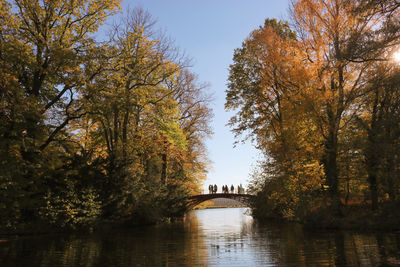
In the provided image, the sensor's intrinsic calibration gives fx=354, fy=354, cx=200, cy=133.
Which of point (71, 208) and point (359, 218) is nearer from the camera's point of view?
point (359, 218)

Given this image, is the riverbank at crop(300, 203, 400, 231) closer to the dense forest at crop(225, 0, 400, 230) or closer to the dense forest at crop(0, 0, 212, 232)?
the dense forest at crop(225, 0, 400, 230)

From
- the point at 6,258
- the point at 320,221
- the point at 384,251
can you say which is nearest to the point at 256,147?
the point at 320,221

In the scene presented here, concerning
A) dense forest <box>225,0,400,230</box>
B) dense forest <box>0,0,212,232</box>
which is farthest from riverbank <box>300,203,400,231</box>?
dense forest <box>0,0,212,232</box>

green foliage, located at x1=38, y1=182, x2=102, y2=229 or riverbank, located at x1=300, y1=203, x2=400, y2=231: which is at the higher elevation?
green foliage, located at x1=38, y1=182, x2=102, y2=229

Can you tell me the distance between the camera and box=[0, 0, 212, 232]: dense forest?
60.6 ft

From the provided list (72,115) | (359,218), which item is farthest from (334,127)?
(72,115)

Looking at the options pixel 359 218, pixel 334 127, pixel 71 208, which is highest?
pixel 334 127

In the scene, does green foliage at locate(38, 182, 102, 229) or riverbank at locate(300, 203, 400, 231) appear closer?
riverbank at locate(300, 203, 400, 231)

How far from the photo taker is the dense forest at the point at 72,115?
1847 cm

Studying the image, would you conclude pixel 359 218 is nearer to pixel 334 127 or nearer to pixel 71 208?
pixel 334 127

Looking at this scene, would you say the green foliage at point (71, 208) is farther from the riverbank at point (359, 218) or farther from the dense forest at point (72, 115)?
the riverbank at point (359, 218)

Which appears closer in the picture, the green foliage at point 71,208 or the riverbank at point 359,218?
the riverbank at point 359,218

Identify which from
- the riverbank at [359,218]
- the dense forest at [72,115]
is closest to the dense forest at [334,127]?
the riverbank at [359,218]

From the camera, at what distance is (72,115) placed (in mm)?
21656
